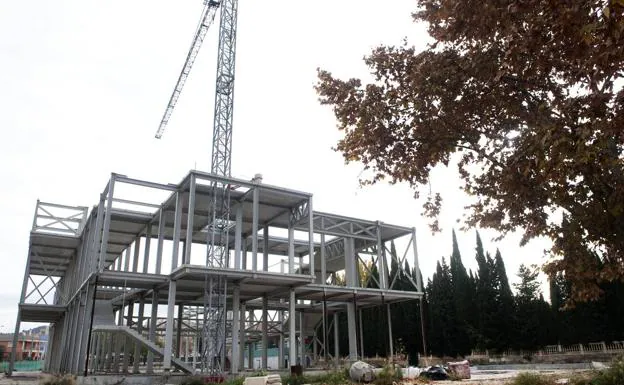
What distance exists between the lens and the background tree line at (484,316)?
32.5 metres

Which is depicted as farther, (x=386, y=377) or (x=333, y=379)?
(x=333, y=379)

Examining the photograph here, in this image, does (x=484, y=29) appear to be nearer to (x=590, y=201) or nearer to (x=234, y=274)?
(x=590, y=201)

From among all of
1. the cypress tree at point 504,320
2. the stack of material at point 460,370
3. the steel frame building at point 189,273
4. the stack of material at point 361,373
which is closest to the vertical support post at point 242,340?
the steel frame building at point 189,273

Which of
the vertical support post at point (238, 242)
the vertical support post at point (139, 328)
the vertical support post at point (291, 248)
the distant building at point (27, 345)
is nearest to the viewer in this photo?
the vertical support post at point (238, 242)

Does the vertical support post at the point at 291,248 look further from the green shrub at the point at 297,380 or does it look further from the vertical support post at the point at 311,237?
the green shrub at the point at 297,380

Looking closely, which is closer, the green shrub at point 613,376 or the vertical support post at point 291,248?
the green shrub at point 613,376

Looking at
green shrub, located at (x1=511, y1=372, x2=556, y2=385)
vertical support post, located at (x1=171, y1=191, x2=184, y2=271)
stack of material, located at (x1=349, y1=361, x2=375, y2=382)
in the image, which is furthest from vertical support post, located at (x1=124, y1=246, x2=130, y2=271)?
green shrub, located at (x1=511, y1=372, x2=556, y2=385)

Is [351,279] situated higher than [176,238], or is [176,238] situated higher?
[176,238]

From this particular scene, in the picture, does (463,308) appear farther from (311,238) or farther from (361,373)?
(361,373)

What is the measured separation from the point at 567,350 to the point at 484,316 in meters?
6.27

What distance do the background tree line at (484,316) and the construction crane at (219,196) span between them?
37.9ft

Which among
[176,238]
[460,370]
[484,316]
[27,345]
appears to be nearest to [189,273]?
[176,238]

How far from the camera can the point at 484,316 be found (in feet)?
127

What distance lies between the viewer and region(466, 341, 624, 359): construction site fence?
1207 inches
